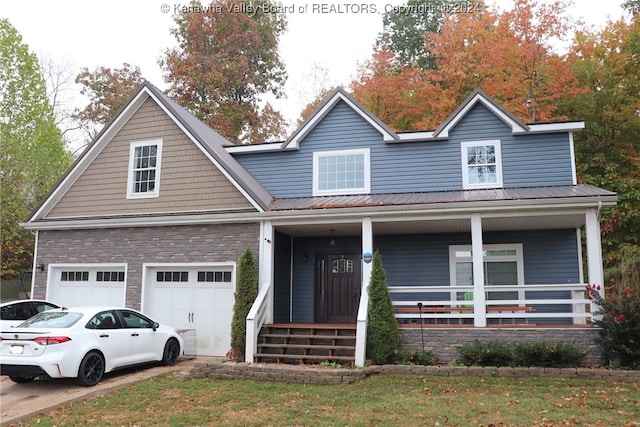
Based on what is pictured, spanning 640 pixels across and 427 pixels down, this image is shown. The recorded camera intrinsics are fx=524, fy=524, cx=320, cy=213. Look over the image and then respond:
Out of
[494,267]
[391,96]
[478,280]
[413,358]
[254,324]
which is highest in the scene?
[391,96]

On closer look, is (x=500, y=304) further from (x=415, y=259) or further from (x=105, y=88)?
(x=105, y=88)

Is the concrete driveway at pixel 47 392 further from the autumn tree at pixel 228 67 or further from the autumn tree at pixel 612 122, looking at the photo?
the autumn tree at pixel 228 67

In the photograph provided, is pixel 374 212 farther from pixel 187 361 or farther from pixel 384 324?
pixel 187 361

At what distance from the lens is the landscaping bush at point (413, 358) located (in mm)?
10685

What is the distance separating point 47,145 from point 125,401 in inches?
769

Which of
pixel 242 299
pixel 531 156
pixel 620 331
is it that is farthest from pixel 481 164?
→ pixel 242 299

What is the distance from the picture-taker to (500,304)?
39.5 feet

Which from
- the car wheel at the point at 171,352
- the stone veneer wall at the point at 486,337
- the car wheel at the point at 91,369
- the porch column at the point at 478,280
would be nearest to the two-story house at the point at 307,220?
the porch column at the point at 478,280

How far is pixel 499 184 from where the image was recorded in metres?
13.6

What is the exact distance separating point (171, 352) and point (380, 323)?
15.7ft

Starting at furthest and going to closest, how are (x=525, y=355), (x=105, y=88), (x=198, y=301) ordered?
(x=105, y=88), (x=198, y=301), (x=525, y=355)

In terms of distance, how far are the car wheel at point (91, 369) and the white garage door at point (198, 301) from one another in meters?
3.60

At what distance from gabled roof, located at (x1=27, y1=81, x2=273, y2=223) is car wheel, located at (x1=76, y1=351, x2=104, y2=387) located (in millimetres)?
5566

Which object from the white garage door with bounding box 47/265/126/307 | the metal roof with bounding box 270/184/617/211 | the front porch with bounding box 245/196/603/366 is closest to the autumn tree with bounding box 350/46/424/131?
the metal roof with bounding box 270/184/617/211
